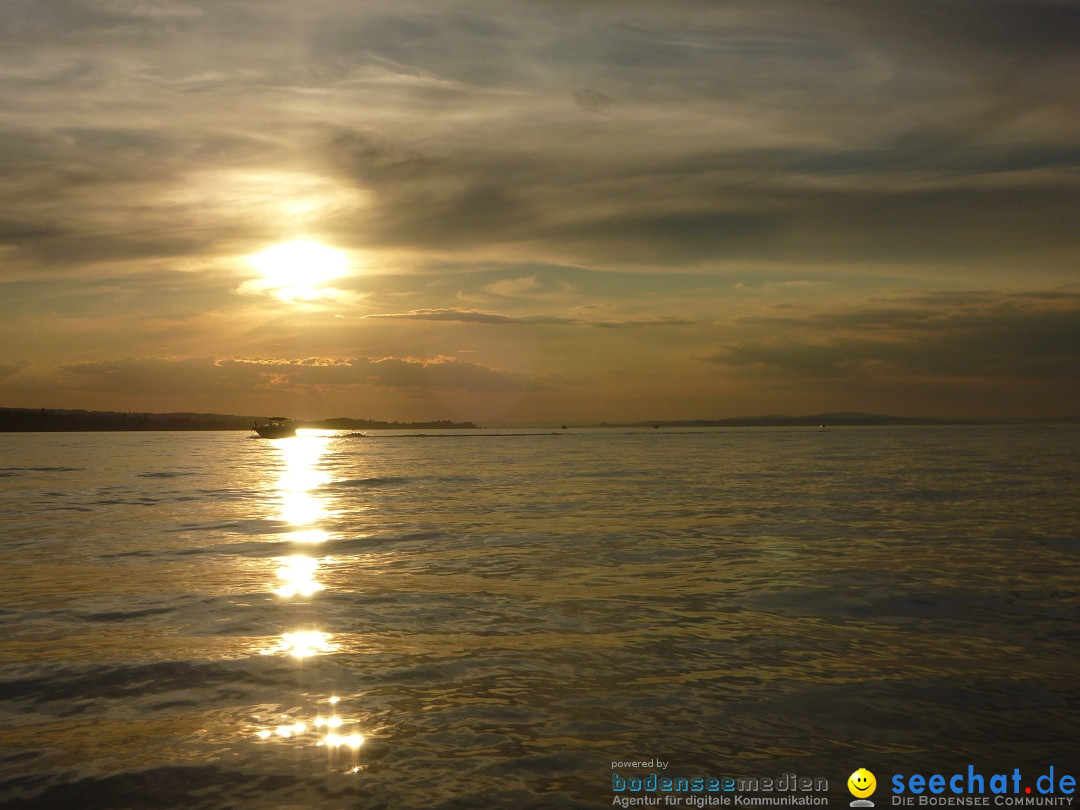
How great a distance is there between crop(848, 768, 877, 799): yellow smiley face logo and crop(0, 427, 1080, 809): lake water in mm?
→ 143

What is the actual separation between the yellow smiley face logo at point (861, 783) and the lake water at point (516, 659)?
14cm

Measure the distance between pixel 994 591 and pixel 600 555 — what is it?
10.6 metres

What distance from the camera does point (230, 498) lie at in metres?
48.4

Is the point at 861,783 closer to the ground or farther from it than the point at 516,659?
farther from it

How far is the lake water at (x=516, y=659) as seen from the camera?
9203 mm

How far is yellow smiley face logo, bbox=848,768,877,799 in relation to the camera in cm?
863

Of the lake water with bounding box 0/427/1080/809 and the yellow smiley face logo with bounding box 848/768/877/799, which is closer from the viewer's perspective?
the yellow smiley face logo with bounding box 848/768/877/799

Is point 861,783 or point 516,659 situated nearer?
point 861,783

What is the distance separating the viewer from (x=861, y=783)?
8836 millimetres

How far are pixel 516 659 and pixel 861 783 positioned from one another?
6130mm

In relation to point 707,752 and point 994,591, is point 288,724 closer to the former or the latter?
point 707,752

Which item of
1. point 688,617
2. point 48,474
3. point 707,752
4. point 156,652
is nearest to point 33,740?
point 156,652

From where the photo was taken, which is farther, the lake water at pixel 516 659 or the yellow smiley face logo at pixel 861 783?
the lake water at pixel 516 659

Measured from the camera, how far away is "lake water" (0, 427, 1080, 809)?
920 centimetres
